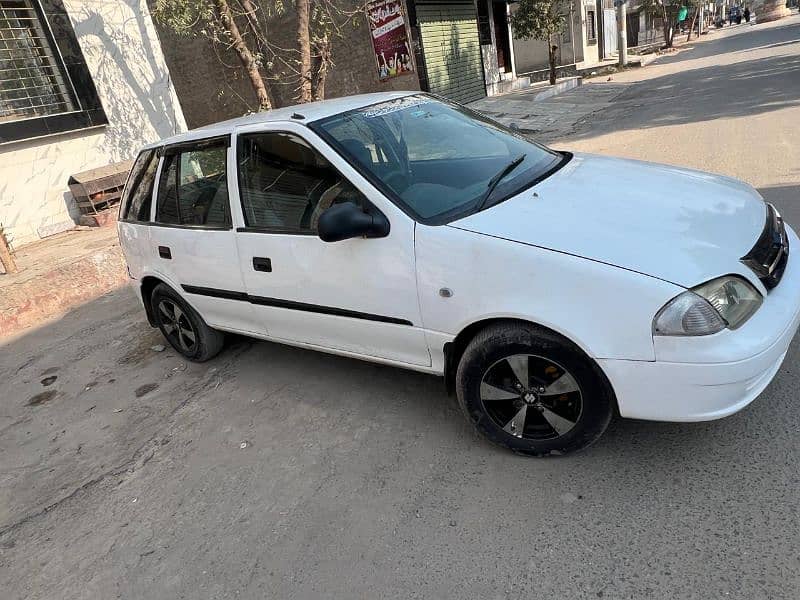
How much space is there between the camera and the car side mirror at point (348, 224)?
2.74 metres

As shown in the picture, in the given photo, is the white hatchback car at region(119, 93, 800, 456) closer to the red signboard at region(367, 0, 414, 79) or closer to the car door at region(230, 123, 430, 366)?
the car door at region(230, 123, 430, 366)

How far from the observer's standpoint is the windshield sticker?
134 inches

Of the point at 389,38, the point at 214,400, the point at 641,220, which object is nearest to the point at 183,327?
the point at 214,400

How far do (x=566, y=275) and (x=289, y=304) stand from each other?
1.72m

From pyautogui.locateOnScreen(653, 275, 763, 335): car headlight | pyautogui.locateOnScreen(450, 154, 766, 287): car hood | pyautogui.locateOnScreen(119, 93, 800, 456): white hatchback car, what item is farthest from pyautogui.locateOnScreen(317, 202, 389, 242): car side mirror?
pyautogui.locateOnScreen(653, 275, 763, 335): car headlight

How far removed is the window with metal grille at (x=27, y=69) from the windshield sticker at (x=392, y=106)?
8.45 meters

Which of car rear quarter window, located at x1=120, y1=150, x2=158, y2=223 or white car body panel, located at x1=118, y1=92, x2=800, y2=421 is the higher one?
car rear quarter window, located at x1=120, y1=150, x2=158, y2=223

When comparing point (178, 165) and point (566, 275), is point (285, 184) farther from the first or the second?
point (566, 275)

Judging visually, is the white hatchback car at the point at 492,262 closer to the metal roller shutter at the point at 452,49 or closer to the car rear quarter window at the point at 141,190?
the car rear quarter window at the point at 141,190

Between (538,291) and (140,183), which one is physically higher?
(140,183)

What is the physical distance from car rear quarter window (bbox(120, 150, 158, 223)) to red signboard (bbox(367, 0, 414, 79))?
1211 cm

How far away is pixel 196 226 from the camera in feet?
12.6

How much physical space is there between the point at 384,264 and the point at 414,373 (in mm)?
1128

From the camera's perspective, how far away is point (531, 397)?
264 centimetres
